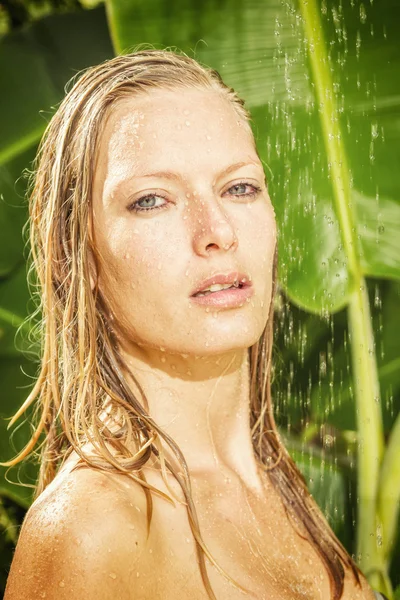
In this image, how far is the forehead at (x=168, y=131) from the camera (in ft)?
4.06

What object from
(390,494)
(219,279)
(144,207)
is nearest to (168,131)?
(144,207)

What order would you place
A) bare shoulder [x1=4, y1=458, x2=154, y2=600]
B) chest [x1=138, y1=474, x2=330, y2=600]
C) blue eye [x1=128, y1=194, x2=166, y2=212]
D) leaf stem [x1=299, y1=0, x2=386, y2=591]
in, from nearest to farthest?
bare shoulder [x1=4, y1=458, x2=154, y2=600]
chest [x1=138, y1=474, x2=330, y2=600]
blue eye [x1=128, y1=194, x2=166, y2=212]
leaf stem [x1=299, y1=0, x2=386, y2=591]

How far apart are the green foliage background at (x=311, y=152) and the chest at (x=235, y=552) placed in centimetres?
61

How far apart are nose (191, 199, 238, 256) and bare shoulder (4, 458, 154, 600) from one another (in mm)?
360

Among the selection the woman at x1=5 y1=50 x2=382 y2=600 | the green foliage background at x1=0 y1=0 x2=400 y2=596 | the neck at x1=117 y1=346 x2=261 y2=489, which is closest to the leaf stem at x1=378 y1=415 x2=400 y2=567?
the green foliage background at x1=0 y1=0 x2=400 y2=596

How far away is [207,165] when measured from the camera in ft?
4.09

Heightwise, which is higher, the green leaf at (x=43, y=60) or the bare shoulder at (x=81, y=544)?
the green leaf at (x=43, y=60)

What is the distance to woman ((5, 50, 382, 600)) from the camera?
1.18 metres

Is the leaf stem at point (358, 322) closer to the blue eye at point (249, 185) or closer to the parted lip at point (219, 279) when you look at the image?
the blue eye at point (249, 185)

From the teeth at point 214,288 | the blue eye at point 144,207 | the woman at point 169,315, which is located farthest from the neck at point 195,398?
the blue eye at point 144,207

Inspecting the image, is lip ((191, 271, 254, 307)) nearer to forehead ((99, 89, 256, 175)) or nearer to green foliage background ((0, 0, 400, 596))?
forehead ((99, 89, 256, 175))

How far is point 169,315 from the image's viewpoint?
1.23 meters

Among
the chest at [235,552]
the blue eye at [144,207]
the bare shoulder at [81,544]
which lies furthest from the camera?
the blue eye at [144,207]

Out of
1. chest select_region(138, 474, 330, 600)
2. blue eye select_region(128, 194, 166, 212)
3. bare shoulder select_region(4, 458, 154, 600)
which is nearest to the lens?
bare shoulder select_region(4, 458, 154, 600)
